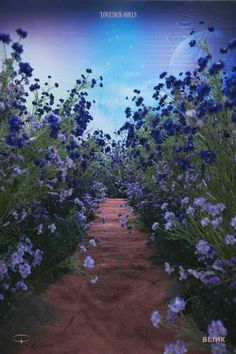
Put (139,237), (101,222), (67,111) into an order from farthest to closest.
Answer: (101,222)
(139,237)
(67,111)

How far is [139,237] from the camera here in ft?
13.4

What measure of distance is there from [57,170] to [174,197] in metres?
1.05

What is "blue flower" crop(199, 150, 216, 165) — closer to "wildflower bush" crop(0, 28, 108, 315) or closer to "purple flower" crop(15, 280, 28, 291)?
"wildflower bush" crop(0, 28, 108, 315)

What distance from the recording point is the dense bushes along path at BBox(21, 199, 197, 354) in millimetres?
1887

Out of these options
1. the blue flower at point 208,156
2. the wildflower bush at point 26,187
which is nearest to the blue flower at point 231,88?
the blue flower at point 208,156

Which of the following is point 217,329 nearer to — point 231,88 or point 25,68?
point 231,88

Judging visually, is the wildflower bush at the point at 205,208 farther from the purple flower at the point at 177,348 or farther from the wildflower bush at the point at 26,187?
the wildflower bush at the point at 26,187

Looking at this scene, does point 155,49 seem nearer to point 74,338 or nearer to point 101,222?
point 101,222

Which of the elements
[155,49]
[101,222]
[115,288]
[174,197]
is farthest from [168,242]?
[155,49]

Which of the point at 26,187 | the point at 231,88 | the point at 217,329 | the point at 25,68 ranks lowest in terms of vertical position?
the point at 217,329

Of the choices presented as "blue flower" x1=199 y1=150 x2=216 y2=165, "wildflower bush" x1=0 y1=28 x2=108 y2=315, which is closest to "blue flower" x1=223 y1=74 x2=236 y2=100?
"blue flower" x1=199 y1=150 x2=216 y2=165

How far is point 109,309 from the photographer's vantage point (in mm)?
2303

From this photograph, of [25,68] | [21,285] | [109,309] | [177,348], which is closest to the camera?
[177,348]

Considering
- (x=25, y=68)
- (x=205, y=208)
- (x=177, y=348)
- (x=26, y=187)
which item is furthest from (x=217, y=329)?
(x=25, y=68)
